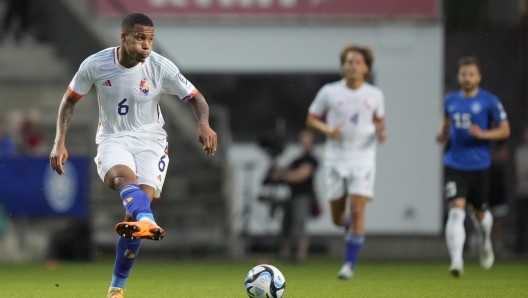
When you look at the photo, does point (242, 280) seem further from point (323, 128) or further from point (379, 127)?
point (379, 127)

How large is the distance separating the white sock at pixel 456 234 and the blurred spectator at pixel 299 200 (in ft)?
17.8

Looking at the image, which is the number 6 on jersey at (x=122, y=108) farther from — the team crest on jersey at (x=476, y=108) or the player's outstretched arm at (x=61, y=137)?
the team crest on jersey at (x=476, y=108)

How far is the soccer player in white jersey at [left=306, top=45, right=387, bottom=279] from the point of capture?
1234 centimetres

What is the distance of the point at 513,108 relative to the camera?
22.9m

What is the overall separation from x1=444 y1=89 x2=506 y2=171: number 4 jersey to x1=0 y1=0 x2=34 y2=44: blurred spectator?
11.1m

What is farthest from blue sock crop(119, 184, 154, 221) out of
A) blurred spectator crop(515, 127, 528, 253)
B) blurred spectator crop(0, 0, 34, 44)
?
blurred spectator crop(0, 0, 34, 44)

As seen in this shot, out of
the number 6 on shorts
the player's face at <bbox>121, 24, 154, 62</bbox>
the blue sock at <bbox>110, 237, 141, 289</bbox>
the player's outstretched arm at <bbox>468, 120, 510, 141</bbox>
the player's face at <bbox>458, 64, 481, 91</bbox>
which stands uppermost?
the player's face at <bbox>121, 24, 154, 62</bbox>

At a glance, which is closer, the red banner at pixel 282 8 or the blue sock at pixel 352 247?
the blue sock at pixel 352 247

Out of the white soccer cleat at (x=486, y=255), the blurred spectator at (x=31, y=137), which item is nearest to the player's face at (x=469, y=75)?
the white soccer cleat at (x=486, y=255)

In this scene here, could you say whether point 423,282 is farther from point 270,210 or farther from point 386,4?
point 386,4

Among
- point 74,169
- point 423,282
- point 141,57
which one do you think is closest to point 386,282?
point 423,282

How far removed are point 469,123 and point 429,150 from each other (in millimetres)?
9094

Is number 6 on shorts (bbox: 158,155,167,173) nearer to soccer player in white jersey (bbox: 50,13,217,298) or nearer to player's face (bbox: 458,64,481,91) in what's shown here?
soccer player in white jersey (bbox: 50,13,217,298)

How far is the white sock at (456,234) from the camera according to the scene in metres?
11.9
